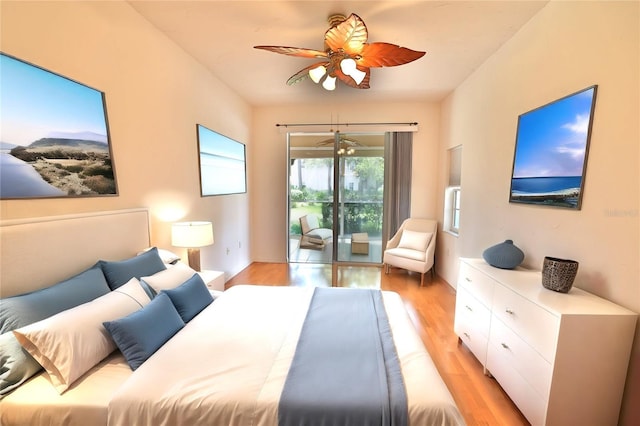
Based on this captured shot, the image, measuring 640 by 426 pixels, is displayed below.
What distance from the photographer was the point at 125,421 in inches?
42.7

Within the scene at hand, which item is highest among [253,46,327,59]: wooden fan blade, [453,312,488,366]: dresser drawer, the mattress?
[253,46,327,59]: wooden fan blade

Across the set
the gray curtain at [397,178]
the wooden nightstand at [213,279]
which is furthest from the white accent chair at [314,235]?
the wooden nightstand at [213,279]

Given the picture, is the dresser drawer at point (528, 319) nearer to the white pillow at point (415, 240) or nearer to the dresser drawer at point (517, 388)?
the dresser drawer at point (517, 388)

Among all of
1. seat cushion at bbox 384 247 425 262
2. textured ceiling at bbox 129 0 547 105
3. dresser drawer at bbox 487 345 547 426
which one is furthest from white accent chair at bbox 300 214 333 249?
dresser drawer at bbox 487 345 547 426

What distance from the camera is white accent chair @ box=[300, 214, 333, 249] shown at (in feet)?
16.1

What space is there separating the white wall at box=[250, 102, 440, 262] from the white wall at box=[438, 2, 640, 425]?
1.56m

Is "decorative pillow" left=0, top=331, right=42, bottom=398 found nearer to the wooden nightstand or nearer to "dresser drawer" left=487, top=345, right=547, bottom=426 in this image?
the wooden nightstand

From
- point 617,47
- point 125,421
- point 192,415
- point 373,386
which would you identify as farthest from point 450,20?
point 125,421

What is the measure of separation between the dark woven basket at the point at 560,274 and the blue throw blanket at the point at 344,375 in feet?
3.34

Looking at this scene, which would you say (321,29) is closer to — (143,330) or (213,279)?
(213,279)

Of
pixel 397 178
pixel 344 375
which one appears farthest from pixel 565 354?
pixel 397 178

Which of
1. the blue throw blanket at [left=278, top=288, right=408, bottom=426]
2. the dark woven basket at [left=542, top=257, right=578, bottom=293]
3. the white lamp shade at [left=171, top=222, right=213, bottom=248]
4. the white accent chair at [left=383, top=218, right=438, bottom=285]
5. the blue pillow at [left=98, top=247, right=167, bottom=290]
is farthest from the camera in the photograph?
the white accent chair at [left=383, top=218, right=438, bottom=285]

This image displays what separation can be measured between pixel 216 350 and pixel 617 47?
106 inches

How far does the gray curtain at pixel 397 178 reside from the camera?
445cm
